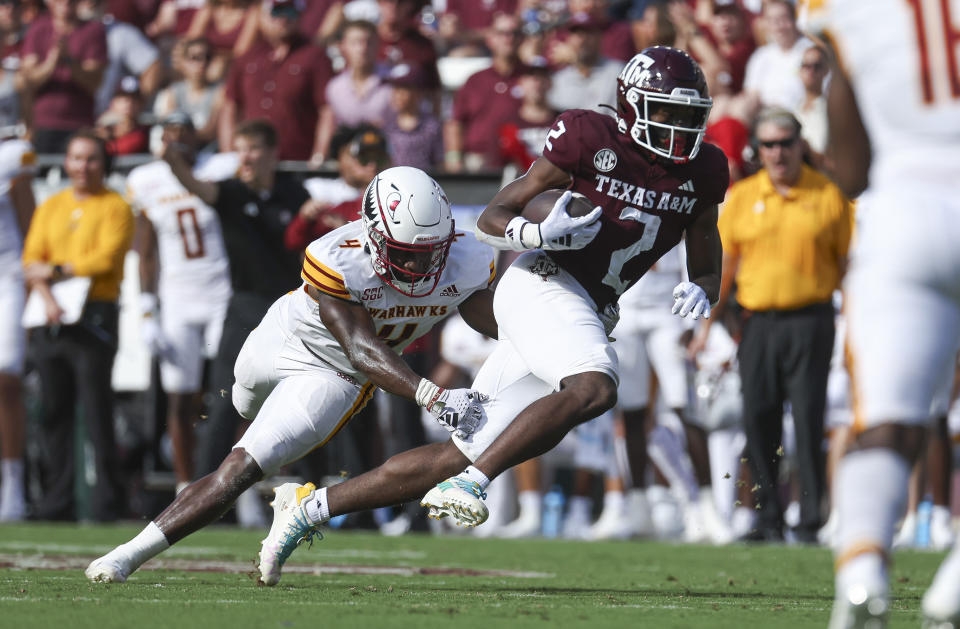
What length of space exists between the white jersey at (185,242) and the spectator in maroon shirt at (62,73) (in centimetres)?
229

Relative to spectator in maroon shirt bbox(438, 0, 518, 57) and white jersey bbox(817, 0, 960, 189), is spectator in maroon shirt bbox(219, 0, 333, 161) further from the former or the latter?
white jersey bbox(817, 0, 960, 189)

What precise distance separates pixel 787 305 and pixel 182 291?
3.93 metres

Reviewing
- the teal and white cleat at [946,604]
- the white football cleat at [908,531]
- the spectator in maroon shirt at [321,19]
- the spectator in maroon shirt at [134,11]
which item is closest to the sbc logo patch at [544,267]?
the teal and white cleat at [946,604]

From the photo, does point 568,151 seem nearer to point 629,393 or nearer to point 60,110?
point 629,393

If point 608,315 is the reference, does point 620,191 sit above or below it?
above

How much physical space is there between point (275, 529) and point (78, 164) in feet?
16.9

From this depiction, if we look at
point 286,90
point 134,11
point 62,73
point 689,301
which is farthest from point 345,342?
point 134,11

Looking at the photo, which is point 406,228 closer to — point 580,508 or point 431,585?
point 431,585

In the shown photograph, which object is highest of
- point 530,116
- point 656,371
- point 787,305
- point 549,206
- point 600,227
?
point 549,206

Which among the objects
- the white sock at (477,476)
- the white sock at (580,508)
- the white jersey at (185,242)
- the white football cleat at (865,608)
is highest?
the white football cleat at (865,608)

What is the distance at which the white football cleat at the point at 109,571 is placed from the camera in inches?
213

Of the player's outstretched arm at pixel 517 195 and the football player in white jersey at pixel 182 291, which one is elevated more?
the player's outstretched arm at pixel 517 195

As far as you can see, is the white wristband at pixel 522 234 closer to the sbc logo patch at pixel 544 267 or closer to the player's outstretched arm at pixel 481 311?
the sbc logo patch at pixel 544 267

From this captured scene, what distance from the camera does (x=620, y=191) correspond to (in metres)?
5.70
